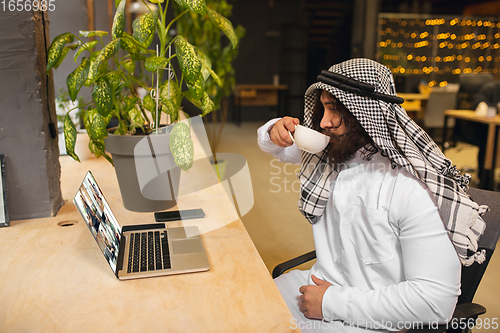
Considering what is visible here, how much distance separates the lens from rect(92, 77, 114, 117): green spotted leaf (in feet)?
3.73

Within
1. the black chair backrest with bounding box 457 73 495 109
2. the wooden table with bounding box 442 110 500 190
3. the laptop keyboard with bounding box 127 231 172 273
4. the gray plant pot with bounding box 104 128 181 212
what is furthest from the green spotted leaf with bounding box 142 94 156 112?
the black chair backrest with bounding box 457 73 495 109

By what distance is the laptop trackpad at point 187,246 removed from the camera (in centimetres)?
104

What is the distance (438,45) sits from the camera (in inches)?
360

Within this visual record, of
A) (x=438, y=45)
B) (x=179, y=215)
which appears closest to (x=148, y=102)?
(x=179, y=215)

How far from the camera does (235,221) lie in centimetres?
127

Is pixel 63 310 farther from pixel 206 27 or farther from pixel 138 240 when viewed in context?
pixel 206 27

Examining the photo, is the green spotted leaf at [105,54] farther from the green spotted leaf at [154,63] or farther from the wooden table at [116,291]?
the wooden table at [116,291]

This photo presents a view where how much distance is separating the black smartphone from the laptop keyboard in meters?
0.12

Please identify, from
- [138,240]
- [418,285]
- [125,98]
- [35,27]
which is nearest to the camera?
[418,285]

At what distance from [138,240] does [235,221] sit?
0.33 meters

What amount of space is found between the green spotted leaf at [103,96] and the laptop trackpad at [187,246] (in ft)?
1.48

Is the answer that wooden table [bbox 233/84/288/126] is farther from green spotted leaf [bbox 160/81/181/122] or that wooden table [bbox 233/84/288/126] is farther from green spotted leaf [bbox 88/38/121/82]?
green spotted leaf [bbox 88/38/121/82]

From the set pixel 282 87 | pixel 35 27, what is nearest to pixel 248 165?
pixel 282 87

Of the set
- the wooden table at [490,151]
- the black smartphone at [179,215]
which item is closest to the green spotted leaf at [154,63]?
the black smartphone at [179,215]
